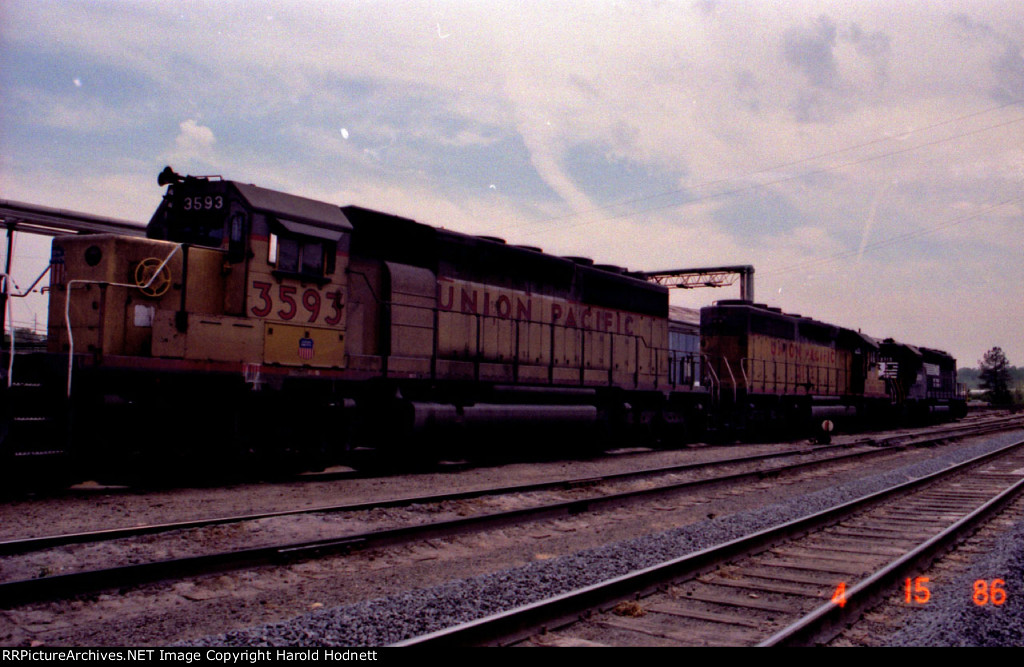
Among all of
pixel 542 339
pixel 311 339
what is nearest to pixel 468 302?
pixel 542 339

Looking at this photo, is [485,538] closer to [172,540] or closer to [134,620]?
[172,540]

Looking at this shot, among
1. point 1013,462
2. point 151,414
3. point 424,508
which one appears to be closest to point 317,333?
point 151,414

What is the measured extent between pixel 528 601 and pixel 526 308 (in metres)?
8.47

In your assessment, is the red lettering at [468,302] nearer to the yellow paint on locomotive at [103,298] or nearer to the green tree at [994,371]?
the yellow paint on locomotive at [103,298]

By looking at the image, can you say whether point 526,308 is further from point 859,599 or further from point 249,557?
point 859,599

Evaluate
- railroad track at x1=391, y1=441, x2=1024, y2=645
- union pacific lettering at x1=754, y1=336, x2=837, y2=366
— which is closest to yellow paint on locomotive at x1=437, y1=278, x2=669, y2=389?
union pacific lettering at x1=754, y1=336, x2=837, y2=366

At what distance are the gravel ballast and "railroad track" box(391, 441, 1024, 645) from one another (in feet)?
1.35

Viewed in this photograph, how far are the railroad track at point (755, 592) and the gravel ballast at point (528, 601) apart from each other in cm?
41

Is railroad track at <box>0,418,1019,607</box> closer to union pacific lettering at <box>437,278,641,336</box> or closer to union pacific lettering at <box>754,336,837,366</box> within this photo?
union pacific lettering at <box>437,278,641,336</box>

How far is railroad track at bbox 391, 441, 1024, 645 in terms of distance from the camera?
13.5ft

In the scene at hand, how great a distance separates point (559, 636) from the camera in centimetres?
414

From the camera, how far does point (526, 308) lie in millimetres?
13008


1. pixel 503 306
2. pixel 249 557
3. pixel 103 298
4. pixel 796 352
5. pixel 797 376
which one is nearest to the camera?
pixel 249 557

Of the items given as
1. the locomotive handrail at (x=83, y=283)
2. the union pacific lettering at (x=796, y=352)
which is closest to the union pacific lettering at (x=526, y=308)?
the locomotive handrail at (x=83, y=283)
